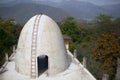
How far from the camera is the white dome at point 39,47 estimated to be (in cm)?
1395

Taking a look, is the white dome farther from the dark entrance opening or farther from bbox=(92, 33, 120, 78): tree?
bbox=(92, 33, 120, 78): tree

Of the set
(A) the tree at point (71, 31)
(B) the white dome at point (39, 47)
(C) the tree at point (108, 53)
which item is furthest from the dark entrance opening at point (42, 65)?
(A) the tree at point (71, 31)

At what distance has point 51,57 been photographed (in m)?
14.2

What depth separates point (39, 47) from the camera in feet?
46.0

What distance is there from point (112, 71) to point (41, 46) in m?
9.88

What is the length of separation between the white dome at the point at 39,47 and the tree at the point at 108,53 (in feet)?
25.7

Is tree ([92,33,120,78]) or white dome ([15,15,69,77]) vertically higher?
white dome ([15,15,69,77])

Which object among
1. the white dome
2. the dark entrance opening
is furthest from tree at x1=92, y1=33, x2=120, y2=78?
the white dome

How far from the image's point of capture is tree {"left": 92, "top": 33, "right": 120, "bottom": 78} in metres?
21.5

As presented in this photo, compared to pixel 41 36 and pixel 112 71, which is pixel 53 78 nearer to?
pixel 41 36

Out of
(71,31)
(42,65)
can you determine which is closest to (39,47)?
(42,65)

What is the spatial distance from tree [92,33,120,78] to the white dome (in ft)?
25.7

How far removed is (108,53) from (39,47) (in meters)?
10.1

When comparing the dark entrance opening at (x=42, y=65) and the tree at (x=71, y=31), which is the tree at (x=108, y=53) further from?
the tree at (x=71, y=31)
